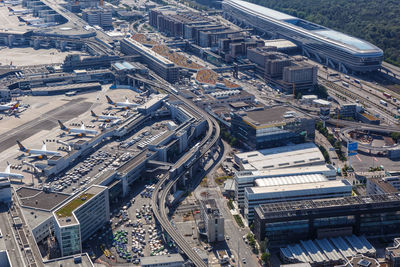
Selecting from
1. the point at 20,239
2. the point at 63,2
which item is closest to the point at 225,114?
the point at 20,239

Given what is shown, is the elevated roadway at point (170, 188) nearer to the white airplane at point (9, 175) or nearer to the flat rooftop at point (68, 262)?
the flat rooftop at point (68, 262)

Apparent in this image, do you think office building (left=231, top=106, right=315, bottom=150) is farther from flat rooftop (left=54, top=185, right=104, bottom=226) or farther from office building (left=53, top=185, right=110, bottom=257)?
flat rooftop (left=54, top=185, right=104, bottom=226)

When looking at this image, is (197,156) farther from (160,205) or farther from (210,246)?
(210,246)

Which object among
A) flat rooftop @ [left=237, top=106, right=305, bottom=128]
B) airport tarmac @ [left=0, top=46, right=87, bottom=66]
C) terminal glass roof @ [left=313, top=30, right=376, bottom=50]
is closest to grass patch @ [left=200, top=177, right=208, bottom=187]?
flat rooftop @ [left=237, top=106, right=305, bottom=128]

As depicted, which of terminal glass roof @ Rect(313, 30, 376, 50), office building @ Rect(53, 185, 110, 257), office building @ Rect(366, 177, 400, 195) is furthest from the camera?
terminal glass roof @ Rect(313, 30, 376, 50)

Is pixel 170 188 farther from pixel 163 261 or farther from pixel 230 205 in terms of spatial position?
pixel 163 261

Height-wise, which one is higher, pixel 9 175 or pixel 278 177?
pixel 278 177

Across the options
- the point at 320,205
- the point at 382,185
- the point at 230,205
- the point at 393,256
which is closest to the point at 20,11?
the point at 230,205
